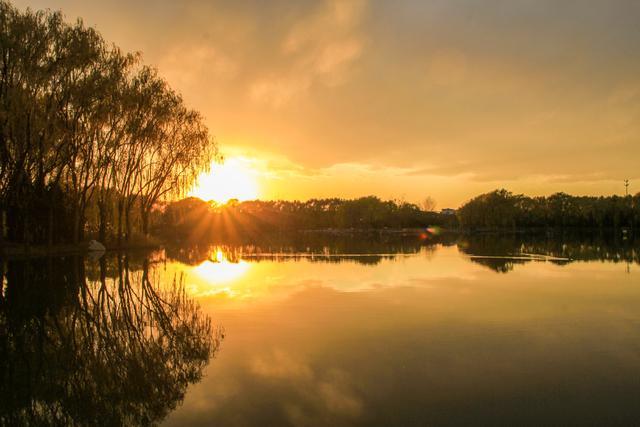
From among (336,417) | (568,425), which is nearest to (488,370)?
(568,425)

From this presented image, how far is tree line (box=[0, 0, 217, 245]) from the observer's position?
20.8 meters

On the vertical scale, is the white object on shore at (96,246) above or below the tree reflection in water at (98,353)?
above

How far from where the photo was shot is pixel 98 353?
6859 millimetres

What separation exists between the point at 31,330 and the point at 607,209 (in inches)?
4811

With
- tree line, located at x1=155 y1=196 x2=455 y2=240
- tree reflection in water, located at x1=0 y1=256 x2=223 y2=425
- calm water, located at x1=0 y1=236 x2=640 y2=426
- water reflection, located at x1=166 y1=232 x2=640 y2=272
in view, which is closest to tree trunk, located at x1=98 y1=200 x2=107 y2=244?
water reflection, located at x1=166 y1=232 x2=640 y2=272

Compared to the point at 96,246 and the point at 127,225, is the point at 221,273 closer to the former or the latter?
the point at 96,246

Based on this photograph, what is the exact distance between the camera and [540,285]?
44.5 feet

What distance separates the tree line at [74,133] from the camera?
20766 mm

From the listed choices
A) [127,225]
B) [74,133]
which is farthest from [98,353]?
[127,225]

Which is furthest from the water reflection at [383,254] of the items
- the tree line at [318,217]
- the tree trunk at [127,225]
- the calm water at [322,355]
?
the tree line at [318,217]

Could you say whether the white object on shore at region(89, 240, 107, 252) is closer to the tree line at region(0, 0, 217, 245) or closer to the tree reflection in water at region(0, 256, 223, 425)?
the tree line at region(0, 0, 217, 245)

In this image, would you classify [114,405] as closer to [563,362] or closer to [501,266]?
[563,362]

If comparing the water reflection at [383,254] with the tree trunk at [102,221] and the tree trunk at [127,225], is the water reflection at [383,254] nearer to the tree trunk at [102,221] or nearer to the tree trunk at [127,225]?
the tree trunk at [127,225]

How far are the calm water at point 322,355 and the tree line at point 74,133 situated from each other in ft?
38.9
